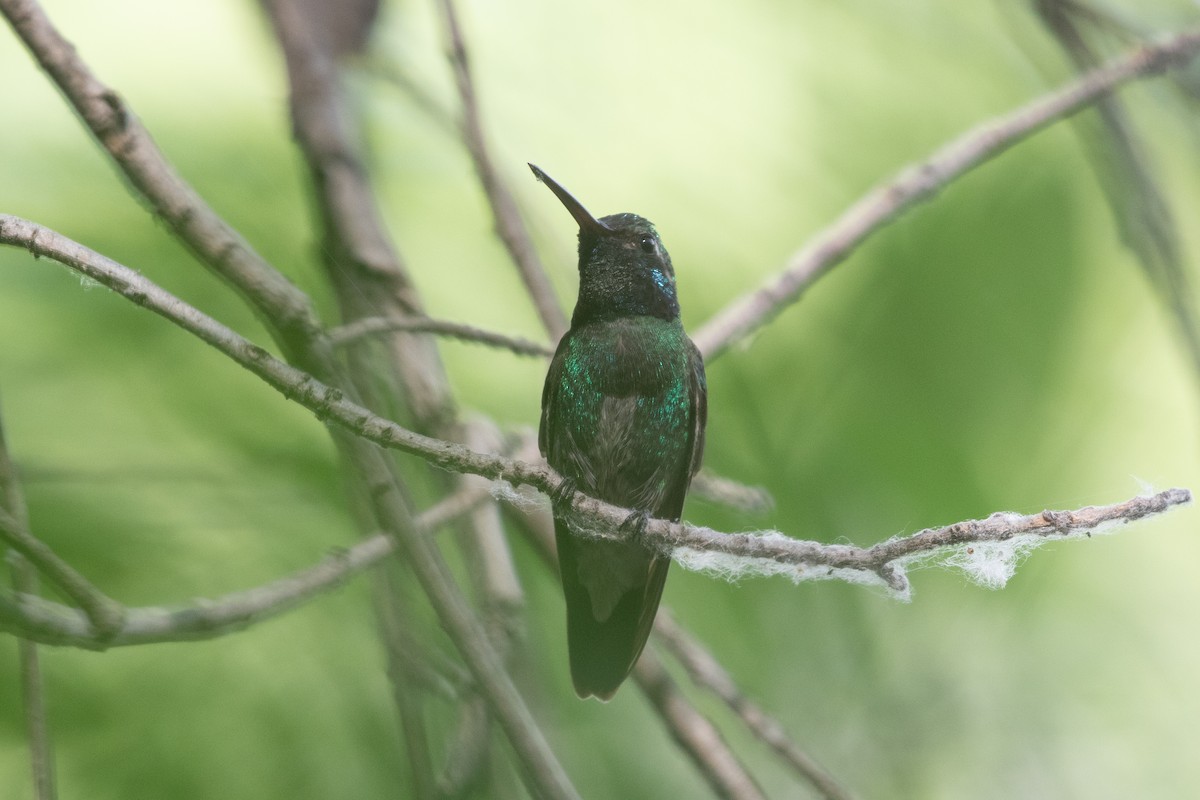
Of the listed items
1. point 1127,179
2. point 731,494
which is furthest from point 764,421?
point 1127,179

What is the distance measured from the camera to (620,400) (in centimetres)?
159

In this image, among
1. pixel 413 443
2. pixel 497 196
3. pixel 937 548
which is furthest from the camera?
pixel 497 196

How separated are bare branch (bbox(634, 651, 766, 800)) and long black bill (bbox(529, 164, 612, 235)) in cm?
62

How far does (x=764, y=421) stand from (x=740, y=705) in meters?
0.59

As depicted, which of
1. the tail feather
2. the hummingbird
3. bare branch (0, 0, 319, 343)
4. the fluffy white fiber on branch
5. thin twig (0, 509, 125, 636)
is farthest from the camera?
the hummingbird

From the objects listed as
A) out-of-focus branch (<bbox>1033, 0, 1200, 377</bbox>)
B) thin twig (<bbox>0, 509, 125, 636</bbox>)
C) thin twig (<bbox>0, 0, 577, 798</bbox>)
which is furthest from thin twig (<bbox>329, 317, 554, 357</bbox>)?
out-of-focus branch (<bbox>1033, 0, 1200, 377</bbox>)

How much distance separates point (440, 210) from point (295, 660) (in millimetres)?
1084

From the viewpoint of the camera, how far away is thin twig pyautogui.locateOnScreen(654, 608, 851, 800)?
1350 mm

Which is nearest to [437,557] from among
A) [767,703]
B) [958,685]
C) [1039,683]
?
[767,703]

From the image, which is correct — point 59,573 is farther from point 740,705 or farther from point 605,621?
point 740,705

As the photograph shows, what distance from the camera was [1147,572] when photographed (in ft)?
6.77

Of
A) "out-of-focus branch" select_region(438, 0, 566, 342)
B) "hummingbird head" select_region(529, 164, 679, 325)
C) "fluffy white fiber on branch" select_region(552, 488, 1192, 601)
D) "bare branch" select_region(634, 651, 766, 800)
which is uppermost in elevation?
"out-of-focus branch" select_region(438, 0, 566, 342)

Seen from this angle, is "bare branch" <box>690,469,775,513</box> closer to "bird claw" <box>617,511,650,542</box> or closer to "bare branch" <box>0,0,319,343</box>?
"bird claw" <box>617,511,650,542</box>

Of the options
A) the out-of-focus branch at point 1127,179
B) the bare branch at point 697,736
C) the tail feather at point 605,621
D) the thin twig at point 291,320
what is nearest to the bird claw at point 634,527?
the tail feather at point 605,621
